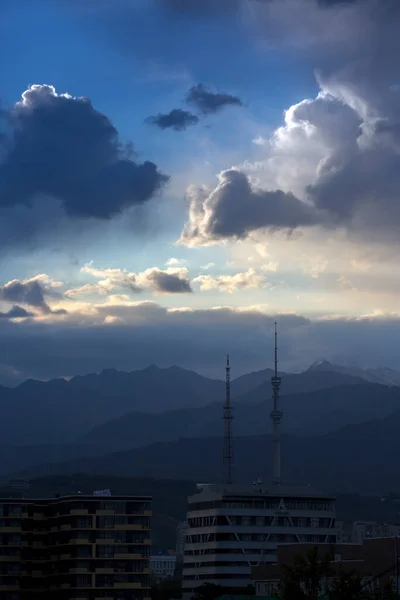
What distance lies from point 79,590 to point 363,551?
5964 centimetres

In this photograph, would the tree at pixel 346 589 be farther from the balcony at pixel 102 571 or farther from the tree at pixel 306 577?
the balcony at pixel 102 571

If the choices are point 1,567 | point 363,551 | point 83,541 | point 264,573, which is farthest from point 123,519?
point 363,551

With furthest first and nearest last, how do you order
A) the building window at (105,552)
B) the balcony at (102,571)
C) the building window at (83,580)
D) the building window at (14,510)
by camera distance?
the building window at (14,510)
the building window at (105,552)
the balcony at (102,571)
the building window at (83,580)

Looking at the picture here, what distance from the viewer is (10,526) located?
187 meters

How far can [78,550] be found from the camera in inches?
7156

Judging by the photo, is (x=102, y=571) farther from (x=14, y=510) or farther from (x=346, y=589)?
(x=346, y=589)

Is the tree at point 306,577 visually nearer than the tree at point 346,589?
No

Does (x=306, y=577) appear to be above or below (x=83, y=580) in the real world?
above

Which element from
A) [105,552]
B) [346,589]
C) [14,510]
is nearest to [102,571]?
[105,552]

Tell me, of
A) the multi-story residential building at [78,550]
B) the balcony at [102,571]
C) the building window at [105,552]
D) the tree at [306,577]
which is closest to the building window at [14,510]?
the multi-story residential building at [78,550]

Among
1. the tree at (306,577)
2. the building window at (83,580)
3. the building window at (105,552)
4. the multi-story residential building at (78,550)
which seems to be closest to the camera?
the tree at (306,577)

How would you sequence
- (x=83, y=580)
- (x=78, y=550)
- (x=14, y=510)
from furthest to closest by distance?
(x=14, y=510), (x=78, y=550), (x=83, y=580)

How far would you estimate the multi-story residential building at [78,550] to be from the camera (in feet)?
590

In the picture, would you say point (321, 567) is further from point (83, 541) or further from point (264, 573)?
point (83, 541)
